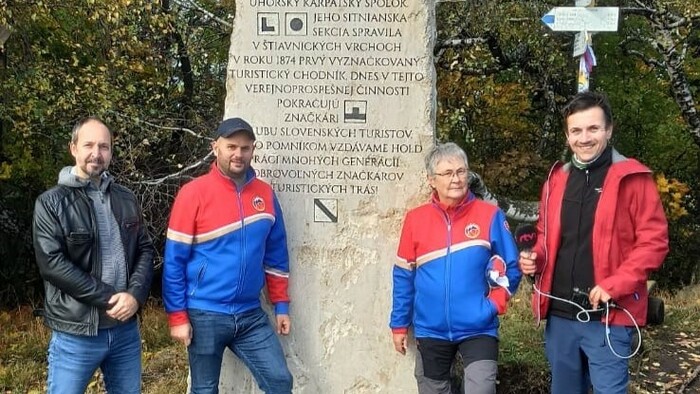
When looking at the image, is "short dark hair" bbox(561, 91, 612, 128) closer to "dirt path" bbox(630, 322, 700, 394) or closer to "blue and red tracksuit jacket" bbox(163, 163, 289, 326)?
"blue and red tracksuit jacket" bbox(163, 163, 289, 326)

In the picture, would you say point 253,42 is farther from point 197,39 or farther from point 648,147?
point 648,147

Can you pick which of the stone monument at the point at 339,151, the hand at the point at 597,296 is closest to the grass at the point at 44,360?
the stone monument at the point at 339,151

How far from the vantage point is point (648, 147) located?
15172 millimetres

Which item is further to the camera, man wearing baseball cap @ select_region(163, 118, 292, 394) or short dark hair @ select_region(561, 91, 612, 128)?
man wearing baseball cap @ select_region(163, 118, 292, 394)

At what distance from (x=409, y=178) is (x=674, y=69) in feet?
28.0

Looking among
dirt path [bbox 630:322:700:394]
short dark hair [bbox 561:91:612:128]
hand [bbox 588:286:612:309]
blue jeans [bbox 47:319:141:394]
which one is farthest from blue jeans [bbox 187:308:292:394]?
dirt path [bbox 630:322:700:394]

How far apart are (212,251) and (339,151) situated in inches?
43.8

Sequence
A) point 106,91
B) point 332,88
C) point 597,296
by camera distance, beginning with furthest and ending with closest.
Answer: point 106,91, point 332,88, point 597,296

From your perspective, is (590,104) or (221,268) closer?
(590,104)

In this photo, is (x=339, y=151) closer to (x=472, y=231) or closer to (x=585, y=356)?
(x=472, y=231)

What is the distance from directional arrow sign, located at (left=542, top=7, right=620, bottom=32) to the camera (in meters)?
5.89

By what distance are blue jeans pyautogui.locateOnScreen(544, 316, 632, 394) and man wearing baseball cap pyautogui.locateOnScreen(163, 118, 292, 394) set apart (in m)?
1.34

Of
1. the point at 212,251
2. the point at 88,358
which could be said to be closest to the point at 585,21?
the point at 212,251

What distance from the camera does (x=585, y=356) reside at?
3414mm
